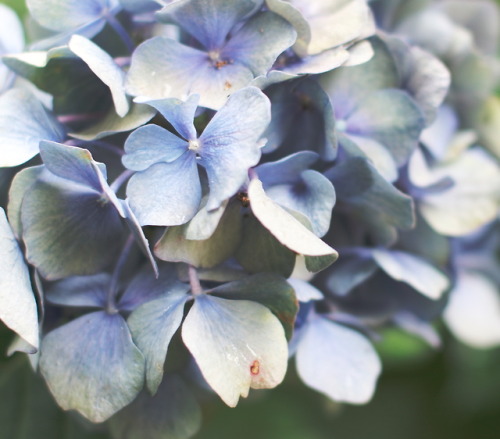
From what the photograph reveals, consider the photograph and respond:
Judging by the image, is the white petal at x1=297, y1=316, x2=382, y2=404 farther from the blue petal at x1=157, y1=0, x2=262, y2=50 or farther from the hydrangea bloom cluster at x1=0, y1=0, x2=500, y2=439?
the blue petal at x1=157, y1=0, x2=262, y2=50

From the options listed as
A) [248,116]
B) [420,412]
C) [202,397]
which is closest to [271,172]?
[248,116]

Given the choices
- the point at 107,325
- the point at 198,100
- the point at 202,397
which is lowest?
the point at 202,397

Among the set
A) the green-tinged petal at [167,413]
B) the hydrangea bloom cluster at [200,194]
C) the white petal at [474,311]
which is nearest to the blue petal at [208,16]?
the hydrangea bloom cluster at [200,194]

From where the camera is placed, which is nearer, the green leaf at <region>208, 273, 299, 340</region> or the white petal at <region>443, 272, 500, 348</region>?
the green leaf at <region>208, 273, 299, 340</region>

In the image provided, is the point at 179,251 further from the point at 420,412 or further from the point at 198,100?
the point at 420,412

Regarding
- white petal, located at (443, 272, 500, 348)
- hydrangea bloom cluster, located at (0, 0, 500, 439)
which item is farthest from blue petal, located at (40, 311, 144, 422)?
white petal, located at (443, 272, 500, 348)

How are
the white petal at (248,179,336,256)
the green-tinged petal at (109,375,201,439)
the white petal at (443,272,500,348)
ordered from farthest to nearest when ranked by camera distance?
1. the white petal at (443,272,500,348)
2. the green-tinged petal at (109,375,201,439)
3. the white petal at (248,179,336,256)

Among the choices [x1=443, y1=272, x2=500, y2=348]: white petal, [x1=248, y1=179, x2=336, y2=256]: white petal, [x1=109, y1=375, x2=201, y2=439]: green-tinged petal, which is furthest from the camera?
[x1=443, y1=272, x2=500, y2=348]: white petal
